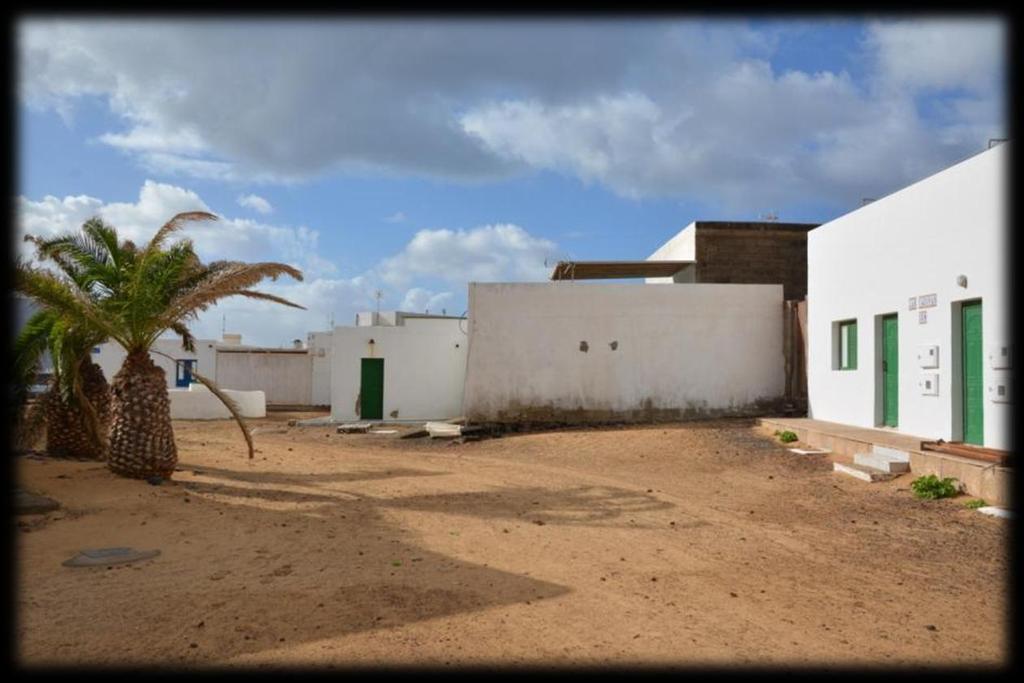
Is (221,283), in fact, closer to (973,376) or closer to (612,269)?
(973,376)

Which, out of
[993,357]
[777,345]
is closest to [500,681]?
[993,357]

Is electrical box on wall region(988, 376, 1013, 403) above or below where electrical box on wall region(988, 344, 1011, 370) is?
below

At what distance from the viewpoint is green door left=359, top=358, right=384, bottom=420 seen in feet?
81.5

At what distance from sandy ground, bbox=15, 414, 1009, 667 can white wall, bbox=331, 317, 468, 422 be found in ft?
39.5

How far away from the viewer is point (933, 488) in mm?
9711

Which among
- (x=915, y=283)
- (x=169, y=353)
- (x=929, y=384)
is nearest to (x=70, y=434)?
(x=929, y=384)

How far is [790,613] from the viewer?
5770mm

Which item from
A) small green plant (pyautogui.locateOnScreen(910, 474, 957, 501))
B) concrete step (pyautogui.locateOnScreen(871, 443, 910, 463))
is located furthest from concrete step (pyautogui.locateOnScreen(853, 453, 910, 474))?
small green plant (pyautogui.locateOnScreen(910, 474, 957, 501))

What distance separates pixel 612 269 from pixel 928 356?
11.5m

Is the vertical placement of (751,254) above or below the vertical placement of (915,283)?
above

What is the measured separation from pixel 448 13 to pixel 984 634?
567 centimetres

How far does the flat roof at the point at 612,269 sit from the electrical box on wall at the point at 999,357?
1199 cm

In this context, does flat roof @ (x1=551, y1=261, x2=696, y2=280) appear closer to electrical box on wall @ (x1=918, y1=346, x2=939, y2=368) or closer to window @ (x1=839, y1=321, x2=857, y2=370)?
window @ (x1=839, y1=321, x2=857, y2=370)

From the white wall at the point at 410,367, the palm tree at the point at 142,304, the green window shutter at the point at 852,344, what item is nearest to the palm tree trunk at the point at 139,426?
the palm tree at the point at 142,304
